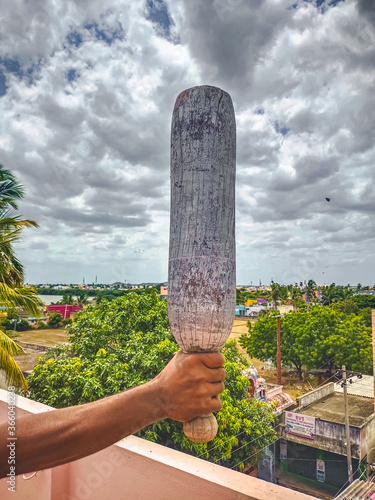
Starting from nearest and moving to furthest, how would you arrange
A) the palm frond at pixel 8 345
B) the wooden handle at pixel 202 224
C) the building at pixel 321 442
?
the wooden handle at pixel 202 224
the palm frond at pixel 8 345
the building at pixel 321 442

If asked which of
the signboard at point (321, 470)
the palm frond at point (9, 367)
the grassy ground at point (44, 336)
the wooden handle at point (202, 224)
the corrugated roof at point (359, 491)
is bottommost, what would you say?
the signboard at point (321, 470)

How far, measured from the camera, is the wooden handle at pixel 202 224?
153 cm

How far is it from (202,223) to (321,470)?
17.0m

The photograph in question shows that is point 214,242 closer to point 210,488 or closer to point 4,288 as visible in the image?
point 210,488

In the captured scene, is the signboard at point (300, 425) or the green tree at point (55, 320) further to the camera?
the green tree at point (55, 320)

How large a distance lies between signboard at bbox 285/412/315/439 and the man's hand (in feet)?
50.1

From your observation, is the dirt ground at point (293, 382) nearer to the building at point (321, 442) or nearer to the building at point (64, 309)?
the building at point (321, 442)

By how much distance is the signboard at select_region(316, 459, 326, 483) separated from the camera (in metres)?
14.8

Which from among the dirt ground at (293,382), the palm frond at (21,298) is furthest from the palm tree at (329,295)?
the palm frond at (21,298)

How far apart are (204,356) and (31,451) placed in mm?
758

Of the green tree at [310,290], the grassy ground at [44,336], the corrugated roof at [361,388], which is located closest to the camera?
the corrugated roof at [361,388]

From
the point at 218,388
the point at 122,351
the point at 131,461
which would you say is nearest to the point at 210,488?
the point at 131,461

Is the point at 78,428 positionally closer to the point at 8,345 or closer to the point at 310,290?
the point at 8,345

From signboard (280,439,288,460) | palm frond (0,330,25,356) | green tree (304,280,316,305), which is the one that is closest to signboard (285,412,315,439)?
signboard (280,439,288,460)
